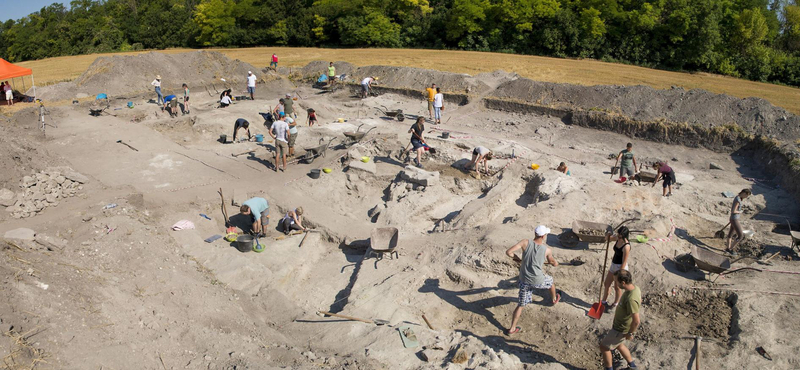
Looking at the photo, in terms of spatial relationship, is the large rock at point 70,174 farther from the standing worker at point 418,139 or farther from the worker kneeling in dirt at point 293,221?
the standing worker at point 418,139

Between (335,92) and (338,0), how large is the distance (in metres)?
24.6

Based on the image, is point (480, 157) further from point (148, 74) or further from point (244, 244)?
point (148, 74)

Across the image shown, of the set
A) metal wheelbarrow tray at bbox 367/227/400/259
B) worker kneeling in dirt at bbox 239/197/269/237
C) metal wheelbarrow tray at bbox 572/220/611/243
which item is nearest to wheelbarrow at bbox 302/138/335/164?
worker kneeling in dirt at bbox 239/197/269/237

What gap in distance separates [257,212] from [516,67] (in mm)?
25859

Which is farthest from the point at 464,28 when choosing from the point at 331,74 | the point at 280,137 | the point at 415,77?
the point at 280,137

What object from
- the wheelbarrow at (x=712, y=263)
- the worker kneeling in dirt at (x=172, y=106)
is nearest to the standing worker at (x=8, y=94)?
the worker kneeling in dirt at (x=172, y=106)

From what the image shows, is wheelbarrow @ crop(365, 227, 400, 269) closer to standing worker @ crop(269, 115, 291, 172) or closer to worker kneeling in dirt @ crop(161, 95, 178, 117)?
standing worker @ crop(269, 115, 291, 172)

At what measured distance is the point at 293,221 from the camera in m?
11.9

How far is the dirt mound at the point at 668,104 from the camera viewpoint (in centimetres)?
1789

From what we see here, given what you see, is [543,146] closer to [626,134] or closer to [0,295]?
[626,134]

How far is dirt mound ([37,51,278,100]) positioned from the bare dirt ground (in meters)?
7.10

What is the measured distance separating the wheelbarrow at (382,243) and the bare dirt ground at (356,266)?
6.6 inches

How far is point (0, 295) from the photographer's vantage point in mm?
6793

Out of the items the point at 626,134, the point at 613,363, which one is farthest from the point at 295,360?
the point at 626,134
